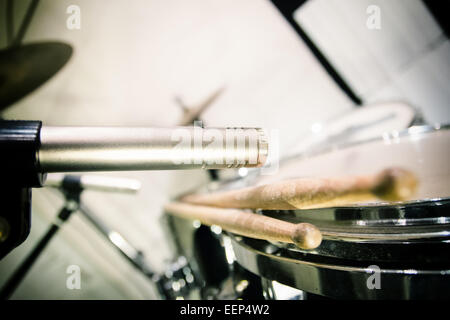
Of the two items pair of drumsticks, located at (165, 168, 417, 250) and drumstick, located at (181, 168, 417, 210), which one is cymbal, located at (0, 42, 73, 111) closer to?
pair of drumsticks, located at (165, 168, 417, 250)

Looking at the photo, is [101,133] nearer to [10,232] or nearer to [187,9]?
[10,232]

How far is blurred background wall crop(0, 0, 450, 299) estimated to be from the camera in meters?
1.09

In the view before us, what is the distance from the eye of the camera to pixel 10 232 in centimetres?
23

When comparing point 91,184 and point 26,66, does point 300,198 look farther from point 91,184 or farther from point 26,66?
point 26,66

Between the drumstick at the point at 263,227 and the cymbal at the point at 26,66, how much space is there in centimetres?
59

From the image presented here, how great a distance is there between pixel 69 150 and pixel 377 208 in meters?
0.35

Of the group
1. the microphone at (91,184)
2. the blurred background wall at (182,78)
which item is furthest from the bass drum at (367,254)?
the blurred background wall at (182,78)

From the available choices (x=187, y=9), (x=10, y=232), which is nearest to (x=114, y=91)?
(x=187, y=9)

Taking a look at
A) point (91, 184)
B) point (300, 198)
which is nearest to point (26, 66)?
point (91, 184)

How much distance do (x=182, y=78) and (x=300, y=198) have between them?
3.74ft

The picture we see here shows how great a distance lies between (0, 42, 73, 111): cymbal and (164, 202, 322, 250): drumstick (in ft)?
1.95

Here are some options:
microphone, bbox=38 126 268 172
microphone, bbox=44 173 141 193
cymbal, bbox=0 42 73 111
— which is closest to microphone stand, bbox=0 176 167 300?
microphone, bbox=44 173 141 193

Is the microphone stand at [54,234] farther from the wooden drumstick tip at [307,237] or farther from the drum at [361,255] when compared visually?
the wooden drumstick tip at [307,237]

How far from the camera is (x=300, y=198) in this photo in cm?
19
